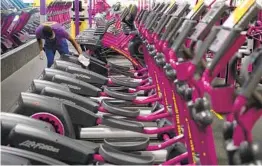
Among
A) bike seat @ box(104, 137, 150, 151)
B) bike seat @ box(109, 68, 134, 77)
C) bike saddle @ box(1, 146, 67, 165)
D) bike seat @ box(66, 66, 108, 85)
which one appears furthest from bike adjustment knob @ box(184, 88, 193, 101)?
bike seat @ box(109, 68, 134, 77)

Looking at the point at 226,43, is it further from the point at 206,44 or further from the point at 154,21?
the point at 154,21

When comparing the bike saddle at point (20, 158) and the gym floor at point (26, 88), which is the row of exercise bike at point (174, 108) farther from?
the gym floor at point (26, 88)

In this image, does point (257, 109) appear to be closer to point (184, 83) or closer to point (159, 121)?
point (184, 83)

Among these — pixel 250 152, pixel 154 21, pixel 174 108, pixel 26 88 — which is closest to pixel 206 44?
pixel 250 152

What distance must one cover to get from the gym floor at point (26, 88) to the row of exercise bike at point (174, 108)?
658mm

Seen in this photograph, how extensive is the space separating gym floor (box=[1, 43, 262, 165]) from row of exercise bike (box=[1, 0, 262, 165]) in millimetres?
658

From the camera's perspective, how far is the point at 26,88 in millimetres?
7102

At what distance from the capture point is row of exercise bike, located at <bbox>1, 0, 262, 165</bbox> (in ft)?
5.60

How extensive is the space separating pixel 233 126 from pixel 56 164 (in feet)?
3.79

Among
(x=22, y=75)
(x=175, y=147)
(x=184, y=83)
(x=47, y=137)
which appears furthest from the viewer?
(x=22, y=75)

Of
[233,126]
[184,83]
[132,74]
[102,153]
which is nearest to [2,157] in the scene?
[102,153]

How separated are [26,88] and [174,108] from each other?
13.5ft

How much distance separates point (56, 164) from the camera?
2.45 meters

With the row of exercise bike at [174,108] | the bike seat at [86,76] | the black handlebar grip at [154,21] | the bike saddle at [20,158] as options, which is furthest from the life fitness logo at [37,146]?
the bike seat at [86,76]
